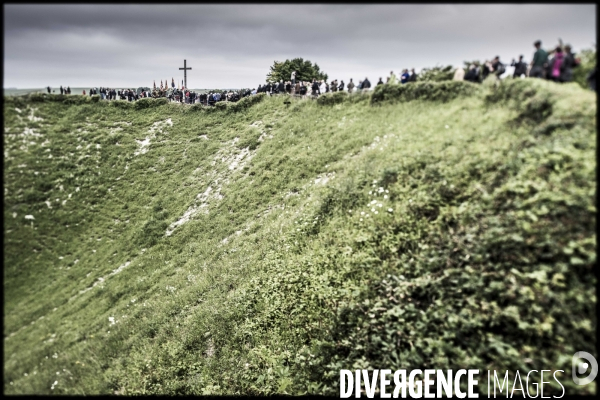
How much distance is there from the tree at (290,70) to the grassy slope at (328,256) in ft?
125

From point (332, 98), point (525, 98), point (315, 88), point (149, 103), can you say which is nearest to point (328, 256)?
point (525, 98)

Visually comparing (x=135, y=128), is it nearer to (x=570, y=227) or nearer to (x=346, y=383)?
(x=346, y=383)

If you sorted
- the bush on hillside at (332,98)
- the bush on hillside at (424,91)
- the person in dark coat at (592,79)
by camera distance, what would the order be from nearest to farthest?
the person in dark coat at (592,79) < the bush on hillside at (424,91) < the bush on hillside at (332,98)

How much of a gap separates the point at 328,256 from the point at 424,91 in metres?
10.5

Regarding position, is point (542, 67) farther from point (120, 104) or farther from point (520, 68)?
point (120, 104)

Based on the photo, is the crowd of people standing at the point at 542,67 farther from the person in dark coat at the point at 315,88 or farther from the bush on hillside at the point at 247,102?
the bush on hillside at the point at 247,102

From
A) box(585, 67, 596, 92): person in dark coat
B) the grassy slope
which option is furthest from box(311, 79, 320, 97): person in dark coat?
box(585, 67, 596, 92): person in dark coat

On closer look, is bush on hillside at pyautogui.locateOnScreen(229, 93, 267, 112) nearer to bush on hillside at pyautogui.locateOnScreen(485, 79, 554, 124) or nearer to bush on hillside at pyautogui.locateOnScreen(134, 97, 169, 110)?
bush on hillside at pyautogui.locateOnScreen(134, 97, 169, 110)

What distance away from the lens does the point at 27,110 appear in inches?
1145

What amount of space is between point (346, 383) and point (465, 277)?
3.26 meters

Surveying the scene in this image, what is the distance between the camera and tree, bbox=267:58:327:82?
187ft

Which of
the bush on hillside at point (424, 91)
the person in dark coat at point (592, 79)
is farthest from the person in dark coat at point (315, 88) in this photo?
the person in dark coat at point (592, 79)

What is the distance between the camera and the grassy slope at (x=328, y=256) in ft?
18.7

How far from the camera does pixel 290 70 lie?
57.9 meters
